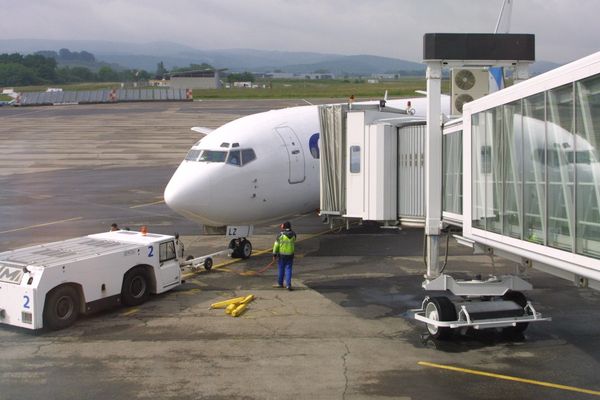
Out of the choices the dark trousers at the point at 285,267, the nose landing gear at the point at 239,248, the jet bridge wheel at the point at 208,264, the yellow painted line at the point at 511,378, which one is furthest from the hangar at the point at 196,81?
the yellow painted line at the point at 511,378

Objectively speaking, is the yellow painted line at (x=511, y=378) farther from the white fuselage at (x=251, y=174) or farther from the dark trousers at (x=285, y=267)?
the white fuselage at (x=251, y=174)

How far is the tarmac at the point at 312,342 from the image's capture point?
12.4 metres

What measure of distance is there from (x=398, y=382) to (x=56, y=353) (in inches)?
280

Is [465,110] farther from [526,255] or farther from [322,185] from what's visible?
[322,185]

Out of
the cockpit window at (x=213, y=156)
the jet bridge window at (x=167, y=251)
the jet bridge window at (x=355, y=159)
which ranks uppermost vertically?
the cockpit window at (x=213, y=156)

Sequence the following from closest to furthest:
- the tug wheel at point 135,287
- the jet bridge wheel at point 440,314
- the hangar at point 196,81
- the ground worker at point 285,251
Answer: the jet bridge wheel at point 440,314 → the tug wheel at point 135,287 → the ground worker at point 285,251 → the hangar at point 196,81

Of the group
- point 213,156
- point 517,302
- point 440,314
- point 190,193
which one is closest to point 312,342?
point 440,314

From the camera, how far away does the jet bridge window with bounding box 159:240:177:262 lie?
19078mm

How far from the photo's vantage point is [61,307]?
16.2 metres

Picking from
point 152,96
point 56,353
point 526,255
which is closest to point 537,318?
point 526,255

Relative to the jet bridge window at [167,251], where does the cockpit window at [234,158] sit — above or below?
above

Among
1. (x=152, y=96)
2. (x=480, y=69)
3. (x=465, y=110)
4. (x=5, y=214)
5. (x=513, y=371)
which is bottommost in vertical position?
(x=513, y=371)

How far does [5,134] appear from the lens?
3046 inches

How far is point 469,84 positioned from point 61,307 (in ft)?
36.5
